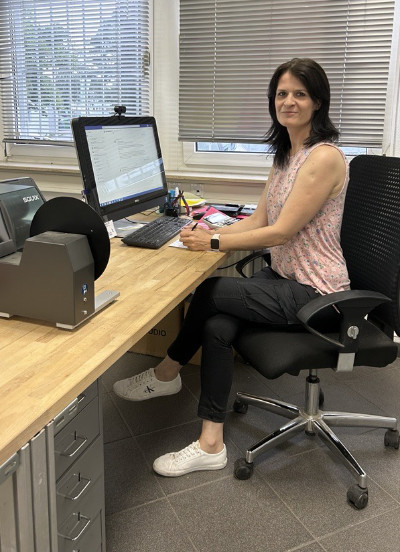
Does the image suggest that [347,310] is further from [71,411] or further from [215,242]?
[71,411]

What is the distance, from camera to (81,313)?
125 cm

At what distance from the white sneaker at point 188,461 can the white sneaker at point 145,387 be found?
0.42 meters

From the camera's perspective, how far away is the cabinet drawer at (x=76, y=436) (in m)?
1.10

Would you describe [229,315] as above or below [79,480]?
above

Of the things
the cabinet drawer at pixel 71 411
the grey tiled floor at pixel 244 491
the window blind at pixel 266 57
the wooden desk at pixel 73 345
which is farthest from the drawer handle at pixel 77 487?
the window blind at pixel 266 57

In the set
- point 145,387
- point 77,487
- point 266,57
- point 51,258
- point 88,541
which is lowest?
point 145,387

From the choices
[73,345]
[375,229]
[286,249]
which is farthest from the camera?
[286,249]

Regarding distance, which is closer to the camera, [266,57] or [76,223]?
[76,223]

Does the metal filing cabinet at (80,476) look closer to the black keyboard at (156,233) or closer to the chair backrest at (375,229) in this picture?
the black keyboard at (156,233)

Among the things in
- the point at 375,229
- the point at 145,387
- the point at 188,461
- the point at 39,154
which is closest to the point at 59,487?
the point at 188,461

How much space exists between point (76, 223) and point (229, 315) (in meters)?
0.77

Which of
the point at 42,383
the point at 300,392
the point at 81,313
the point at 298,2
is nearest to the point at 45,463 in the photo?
the point at 42,383

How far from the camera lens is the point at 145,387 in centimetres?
227

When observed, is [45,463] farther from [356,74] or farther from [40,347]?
[356,74]
